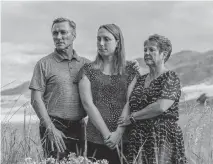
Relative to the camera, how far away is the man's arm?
→ 4348mm

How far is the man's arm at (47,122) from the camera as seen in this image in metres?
4.35

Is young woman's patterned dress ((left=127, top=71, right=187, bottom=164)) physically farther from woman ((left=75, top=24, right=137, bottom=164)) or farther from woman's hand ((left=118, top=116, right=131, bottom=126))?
woman ((left=75, top=24, right=137, bottom=164))

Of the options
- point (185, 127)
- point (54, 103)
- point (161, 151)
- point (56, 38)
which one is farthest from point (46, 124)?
point (185, 127)

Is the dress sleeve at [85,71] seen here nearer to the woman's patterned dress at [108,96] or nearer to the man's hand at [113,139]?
the woman's patterned dress at [108,96]

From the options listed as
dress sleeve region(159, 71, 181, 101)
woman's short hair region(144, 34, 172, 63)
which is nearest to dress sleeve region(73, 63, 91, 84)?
woman's short hair region(144, 34, 172, 63)

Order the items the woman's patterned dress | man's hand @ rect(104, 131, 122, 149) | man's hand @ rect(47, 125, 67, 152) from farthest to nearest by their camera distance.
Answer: man's hand @ rect(47, 125, 67, 152) < the woman's patterned dress < man's hand @ rect(104, 131, 122, 149)

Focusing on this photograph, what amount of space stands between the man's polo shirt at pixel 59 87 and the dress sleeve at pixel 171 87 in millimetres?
1007

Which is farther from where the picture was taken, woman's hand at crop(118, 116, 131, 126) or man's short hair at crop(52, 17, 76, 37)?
man's short hair at crop(52, 17, 76, 37)

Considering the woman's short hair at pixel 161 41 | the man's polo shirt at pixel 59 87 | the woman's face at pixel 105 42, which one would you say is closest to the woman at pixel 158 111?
the woman's short hair at pixel 161 41

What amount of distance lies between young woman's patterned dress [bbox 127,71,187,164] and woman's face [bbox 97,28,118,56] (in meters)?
0.46

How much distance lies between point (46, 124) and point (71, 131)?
0.99 feet

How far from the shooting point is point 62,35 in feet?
14.6

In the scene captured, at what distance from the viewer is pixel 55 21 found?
4.57 metres

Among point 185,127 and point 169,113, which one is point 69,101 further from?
point 185,127
